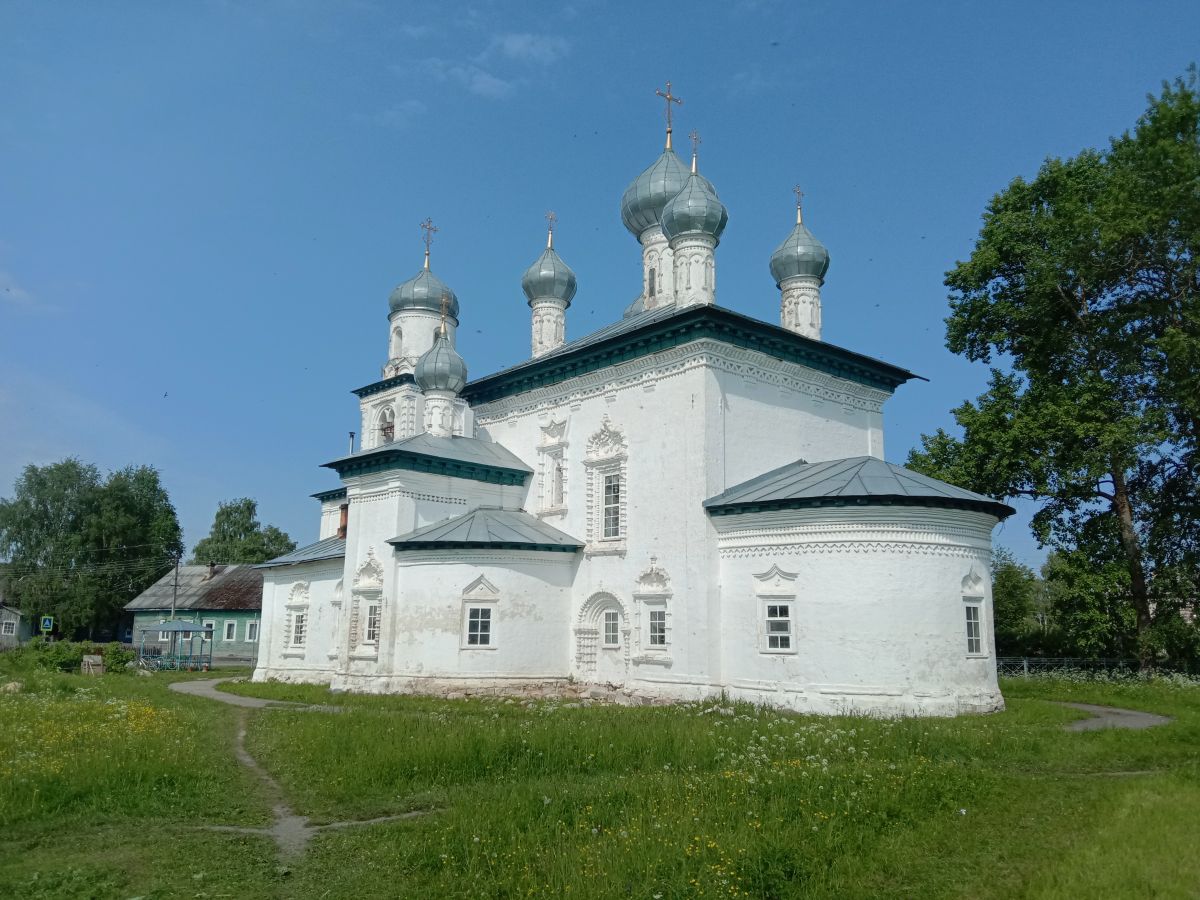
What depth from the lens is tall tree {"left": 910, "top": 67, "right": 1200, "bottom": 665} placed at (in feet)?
60.1

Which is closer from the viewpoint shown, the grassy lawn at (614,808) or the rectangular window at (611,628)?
the grassy lawn at (614,808)

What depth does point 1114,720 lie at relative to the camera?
44.0ft

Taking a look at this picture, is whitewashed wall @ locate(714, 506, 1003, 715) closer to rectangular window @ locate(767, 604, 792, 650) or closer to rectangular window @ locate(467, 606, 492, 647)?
rectangular window @ locate(767, 604, 792, 650)

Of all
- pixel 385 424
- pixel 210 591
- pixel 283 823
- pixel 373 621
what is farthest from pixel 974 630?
pixel 210 591

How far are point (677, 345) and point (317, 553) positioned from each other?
12.1 metres

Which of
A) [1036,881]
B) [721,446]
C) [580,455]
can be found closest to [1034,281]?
[721,446]

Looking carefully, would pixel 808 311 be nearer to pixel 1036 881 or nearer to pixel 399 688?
pixel 399 688

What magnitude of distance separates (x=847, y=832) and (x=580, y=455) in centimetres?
1337

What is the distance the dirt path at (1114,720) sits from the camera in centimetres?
1257

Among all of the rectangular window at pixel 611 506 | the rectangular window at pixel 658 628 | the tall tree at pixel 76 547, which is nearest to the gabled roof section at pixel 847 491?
the rectangular window at pixel 658 628

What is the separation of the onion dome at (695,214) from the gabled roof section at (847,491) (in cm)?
524

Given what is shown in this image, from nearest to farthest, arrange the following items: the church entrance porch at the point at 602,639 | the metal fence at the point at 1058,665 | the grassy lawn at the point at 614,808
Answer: the grassy lawn at the point at 614,808 → the church entrance porch at the point at 602,639 → the metal fence at the point at 1058,665

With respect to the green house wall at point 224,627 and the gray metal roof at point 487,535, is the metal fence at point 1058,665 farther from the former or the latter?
the green house wall at point 224,627

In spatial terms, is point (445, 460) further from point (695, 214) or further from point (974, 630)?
point (974, 630)
